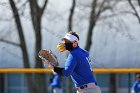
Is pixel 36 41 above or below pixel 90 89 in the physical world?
above

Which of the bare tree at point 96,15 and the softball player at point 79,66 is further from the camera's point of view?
the bare tree at point 96,15

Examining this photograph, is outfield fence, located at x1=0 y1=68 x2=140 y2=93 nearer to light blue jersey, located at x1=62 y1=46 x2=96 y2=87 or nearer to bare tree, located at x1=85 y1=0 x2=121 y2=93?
bare tree, located at x1=85 y1=0 x2=121 y2=93

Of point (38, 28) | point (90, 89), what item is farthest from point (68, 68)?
point (38, 28)

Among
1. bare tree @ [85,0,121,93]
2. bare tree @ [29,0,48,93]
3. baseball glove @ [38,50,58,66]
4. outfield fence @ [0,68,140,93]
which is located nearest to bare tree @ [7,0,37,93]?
bare tree @ [29,0,48,93]

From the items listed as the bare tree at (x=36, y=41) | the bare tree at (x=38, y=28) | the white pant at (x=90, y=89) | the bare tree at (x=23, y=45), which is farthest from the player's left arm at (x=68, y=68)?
the bare tree at (x=38, y=28)

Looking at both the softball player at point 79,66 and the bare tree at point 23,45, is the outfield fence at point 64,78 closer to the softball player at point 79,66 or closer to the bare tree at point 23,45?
the bare tree at point 23,45

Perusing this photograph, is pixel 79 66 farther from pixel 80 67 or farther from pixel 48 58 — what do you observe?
pixel 48 58

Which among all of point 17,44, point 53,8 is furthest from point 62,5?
point 17,44

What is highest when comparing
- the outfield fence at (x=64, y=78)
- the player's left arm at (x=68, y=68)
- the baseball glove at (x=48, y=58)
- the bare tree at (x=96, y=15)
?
the bare tree at (x=96, y=15)

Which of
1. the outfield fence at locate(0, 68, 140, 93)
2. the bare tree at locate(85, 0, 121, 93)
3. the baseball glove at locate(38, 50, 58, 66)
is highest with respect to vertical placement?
the bare tree at locate(85, 0, 121, 93)

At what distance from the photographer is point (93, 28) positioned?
27.2 m

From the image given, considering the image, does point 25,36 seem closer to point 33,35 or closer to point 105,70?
point 33,35

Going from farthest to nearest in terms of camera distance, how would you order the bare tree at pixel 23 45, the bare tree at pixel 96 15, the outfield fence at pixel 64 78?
the bare tree at pixel 96 15, the outfield fence at pixel 64 78, the bare tree at pixel 23 45

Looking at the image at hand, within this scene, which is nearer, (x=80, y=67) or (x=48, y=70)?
(x=80, y=67)
